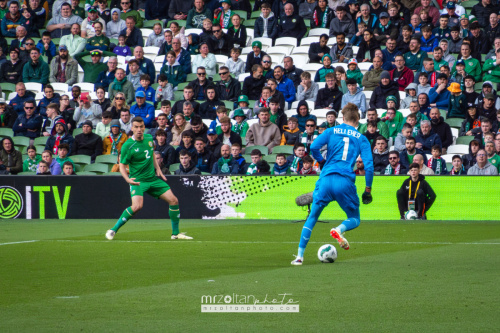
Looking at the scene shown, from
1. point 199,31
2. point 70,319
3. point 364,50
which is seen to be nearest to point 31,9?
point 199,31

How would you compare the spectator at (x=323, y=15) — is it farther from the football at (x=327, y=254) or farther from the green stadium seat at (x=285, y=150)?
the football at (x=327, y=254)

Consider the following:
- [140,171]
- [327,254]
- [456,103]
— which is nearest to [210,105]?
[456,103]

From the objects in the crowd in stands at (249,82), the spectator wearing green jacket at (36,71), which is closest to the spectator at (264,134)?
the crowd in stands at (249,82)

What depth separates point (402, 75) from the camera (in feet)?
68.7

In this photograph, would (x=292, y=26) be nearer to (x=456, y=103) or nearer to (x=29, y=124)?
(x=456, y=103)

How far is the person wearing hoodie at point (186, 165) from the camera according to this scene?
63.5ft

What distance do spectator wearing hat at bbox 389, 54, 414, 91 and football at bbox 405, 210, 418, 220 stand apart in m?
4.49

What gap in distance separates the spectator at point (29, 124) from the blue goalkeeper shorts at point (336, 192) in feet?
Result: 48.4

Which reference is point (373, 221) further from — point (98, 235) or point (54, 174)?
point (54, 174)

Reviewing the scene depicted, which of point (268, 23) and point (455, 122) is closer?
point (455, 122)

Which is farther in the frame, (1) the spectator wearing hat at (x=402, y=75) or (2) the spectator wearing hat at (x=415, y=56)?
(2) the spectator wearing hat at (x=415, y=56)

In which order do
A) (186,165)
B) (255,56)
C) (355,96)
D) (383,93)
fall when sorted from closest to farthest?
(186,165) → (355,96) → (383,93) → (255,56)

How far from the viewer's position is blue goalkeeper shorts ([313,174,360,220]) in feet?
31.0

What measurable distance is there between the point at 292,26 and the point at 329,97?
3877 mm
